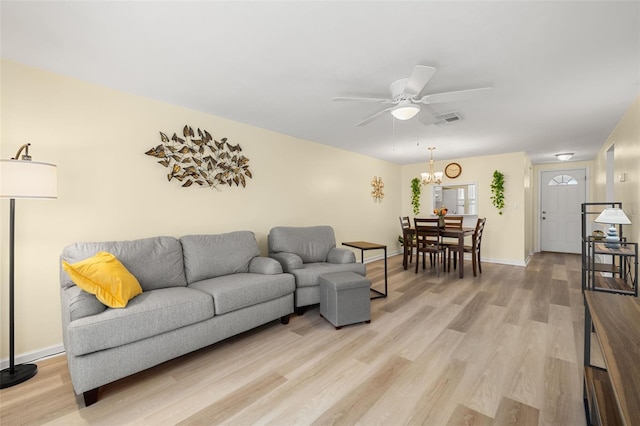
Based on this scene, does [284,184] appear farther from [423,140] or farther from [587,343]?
[587,343]

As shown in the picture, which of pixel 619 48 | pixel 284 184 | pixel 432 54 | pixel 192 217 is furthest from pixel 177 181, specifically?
pixel 619 48

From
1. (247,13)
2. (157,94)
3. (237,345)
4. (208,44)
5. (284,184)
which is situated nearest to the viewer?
(247,13)

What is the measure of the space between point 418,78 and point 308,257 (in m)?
2.46

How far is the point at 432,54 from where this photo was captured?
2.08 metres

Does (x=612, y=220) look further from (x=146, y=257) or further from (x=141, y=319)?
(x=146, y=257)

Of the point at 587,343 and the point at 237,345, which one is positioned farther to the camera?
the point at 237,345

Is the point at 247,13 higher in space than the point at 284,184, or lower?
higher

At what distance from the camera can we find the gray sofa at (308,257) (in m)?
3.16

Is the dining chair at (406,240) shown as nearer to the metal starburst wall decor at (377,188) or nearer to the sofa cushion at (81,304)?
the metal starburst wall decor at (377,188)

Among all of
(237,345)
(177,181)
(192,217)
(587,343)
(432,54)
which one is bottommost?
(237,345)

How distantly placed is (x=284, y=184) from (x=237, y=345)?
7.75 ft

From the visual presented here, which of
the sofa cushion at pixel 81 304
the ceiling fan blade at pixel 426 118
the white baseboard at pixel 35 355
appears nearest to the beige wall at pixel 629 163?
the ceiling fan blade at pixel 426 118

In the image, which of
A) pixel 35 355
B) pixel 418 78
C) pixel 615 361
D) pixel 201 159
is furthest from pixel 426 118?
pixel 35 355

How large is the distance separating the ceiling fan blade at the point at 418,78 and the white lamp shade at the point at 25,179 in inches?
103
